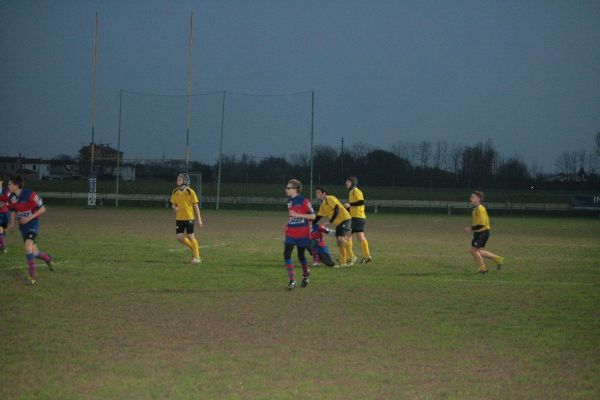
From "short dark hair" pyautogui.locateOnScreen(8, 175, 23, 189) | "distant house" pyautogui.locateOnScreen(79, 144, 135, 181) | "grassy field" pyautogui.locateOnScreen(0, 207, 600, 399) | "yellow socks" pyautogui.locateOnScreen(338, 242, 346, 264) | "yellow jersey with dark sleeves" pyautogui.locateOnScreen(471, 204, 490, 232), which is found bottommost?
"grassy field" pyautogui.locateOnScreen(0, 207, 600, 399)

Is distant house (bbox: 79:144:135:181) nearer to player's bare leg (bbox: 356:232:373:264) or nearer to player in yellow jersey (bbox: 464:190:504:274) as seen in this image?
player's bare leg (bbox: 356:232:373:264)

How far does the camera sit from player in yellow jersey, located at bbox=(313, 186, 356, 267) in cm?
1598

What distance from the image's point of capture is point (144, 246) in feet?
65.4

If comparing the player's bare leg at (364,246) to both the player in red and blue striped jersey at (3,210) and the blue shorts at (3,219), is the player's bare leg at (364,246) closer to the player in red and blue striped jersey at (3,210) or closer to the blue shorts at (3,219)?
the player in red and blue striped jersey at (3,210)

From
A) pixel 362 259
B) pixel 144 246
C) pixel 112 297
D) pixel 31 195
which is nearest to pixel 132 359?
pixel 112 297

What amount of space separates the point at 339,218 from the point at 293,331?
768 centimetres

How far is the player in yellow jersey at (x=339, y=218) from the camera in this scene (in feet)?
52.4

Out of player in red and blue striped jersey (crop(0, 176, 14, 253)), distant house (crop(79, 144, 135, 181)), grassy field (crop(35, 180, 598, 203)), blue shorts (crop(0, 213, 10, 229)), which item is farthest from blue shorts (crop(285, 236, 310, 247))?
distant house (crop(79, 144, 135, 181))

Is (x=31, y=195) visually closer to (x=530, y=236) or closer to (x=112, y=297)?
(x=112, y=297)

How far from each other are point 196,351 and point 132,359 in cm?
71

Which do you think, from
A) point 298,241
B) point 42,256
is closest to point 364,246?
point 298,241

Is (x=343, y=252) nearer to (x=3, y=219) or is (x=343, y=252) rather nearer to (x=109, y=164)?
(x=3, y=219)

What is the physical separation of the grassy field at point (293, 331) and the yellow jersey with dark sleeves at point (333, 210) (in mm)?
1254

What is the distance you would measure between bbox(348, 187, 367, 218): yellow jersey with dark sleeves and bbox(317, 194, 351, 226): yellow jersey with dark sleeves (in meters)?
0.57
